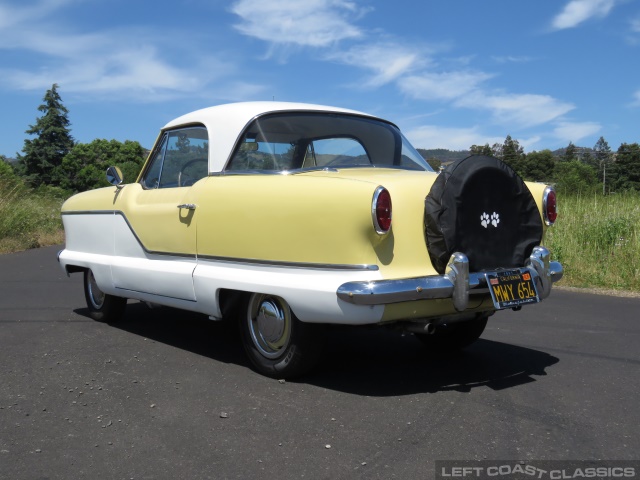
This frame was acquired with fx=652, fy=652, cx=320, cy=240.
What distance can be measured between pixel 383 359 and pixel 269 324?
0.99m

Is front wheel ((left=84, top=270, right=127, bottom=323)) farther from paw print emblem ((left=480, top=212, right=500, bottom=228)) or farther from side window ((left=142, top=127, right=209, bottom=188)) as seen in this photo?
paw print emblem ((left=480, top=212, right=500, bottom=228))

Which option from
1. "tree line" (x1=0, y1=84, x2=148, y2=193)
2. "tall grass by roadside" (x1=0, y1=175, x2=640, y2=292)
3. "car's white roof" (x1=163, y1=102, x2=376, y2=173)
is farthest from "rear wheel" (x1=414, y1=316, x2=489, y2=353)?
"tree line" (x1=0, y1=84, x2=148, y2=193)

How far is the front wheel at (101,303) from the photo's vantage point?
5902 mm

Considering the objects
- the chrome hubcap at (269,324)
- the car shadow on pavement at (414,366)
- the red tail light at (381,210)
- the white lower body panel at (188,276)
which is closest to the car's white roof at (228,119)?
the white lower body panel at (188,276)

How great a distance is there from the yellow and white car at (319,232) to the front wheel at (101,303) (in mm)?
629

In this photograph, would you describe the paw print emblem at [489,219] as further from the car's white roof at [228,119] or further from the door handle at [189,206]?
the door handle at [189,206]

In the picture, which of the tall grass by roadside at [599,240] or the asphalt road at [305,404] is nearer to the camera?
the asphalt road at [305,404]

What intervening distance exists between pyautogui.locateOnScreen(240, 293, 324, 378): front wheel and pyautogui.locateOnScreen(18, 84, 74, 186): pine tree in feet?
197

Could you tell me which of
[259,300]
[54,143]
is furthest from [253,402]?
[54,143]

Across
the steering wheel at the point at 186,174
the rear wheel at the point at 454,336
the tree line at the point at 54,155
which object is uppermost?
the tree line at the point at 54,155

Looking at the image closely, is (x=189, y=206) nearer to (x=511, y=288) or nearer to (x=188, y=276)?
(x=188, y=276)

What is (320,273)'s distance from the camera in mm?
3668

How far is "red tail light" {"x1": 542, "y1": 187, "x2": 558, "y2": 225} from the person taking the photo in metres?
4.34

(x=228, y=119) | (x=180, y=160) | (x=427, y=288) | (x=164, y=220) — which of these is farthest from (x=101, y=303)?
(x=427, y=288)
